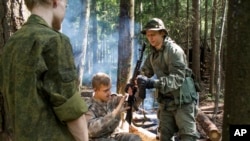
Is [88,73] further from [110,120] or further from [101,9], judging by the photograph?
[110,120]

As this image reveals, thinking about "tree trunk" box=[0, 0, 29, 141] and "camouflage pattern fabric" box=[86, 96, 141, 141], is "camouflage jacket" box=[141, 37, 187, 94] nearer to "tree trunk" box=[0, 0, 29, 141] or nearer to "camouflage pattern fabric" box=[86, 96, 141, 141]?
"camouflage pattern fabric" box=[86, 96, 141, 141]

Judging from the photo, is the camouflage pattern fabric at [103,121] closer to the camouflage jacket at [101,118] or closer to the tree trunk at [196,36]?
the camouflage jacket at [101,118]

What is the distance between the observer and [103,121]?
357 centimetres

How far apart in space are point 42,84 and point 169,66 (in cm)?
263

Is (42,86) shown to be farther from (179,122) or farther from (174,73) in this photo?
(179,122)

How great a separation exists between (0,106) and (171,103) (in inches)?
86.3

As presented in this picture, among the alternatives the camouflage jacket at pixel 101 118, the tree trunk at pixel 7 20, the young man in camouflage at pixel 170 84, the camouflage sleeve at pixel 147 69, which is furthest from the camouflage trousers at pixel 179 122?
the tree trunk at pixel 7 20

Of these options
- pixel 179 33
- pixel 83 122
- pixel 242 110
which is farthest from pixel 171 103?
pixel 179 33

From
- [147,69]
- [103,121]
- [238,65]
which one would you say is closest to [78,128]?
[238,65]

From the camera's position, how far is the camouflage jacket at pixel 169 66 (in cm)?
422

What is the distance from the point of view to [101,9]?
3462cm

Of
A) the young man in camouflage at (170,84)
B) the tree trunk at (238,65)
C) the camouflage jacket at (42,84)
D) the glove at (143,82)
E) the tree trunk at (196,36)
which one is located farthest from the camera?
the tree trunk at (196,36)

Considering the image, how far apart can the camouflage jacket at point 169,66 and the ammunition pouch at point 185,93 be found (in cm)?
10

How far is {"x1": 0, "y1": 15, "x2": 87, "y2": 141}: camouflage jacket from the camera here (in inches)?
72.8
